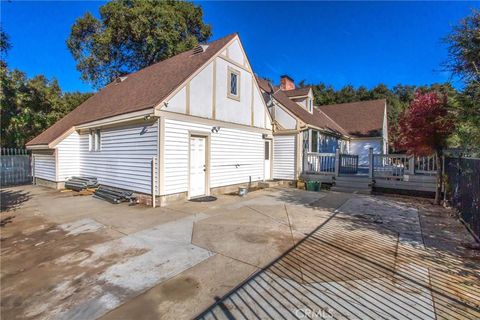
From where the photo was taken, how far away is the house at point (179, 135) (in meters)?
7.88

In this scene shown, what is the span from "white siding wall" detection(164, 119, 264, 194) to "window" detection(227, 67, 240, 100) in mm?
1511

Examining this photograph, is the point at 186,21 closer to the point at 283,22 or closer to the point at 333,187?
the point at 283,22

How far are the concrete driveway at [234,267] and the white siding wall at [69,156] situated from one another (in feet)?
17.1

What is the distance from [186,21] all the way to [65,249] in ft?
72.5

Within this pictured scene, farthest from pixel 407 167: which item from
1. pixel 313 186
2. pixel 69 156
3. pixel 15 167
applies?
pixel 15 167

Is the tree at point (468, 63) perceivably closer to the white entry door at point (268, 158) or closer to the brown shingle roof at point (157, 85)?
the brown shingle roof at point (157, 85)

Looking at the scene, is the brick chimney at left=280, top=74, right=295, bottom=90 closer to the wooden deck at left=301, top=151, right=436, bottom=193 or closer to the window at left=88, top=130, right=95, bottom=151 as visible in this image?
the wooden deck at left=301, top=151, right=436, bottom=193

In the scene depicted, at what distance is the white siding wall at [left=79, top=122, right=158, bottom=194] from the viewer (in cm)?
795

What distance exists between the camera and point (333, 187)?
11.7 meters

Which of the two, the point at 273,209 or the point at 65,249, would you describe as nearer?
the point at 65,249

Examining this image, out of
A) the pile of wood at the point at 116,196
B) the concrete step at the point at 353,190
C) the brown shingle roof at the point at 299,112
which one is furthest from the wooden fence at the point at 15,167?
the concrete step at the point at 353,190

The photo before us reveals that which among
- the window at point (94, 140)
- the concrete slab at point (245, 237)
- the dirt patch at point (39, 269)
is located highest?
the window at point (94, 140)

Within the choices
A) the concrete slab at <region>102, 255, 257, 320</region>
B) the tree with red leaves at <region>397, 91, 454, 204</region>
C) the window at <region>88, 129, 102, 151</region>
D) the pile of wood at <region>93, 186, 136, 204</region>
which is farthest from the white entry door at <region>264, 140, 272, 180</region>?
the concrete slab at <region>102, 255, 257, 320</region>

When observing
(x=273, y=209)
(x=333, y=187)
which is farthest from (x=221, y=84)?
(x=333, y=187)
